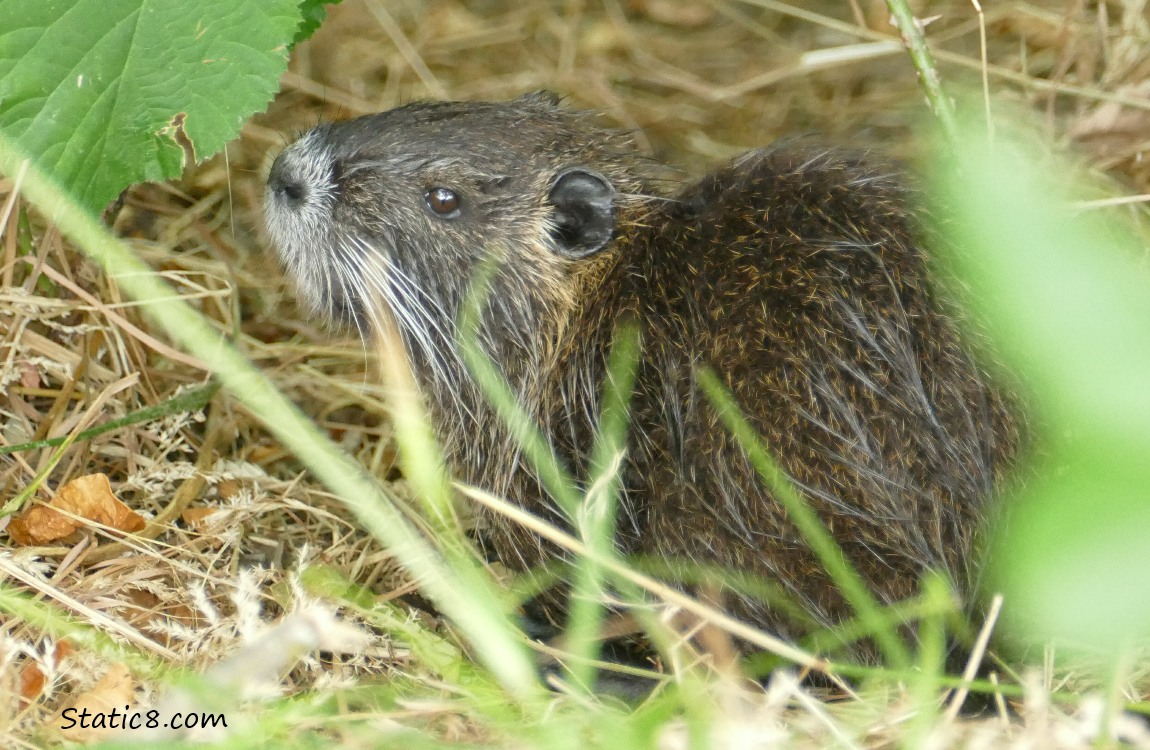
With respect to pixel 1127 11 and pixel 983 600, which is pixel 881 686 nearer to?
pixel 983 600

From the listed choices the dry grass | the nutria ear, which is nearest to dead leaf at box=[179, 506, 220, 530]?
the dry grass

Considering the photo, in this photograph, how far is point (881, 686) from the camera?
2.50m

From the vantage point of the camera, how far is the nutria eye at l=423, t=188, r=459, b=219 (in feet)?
9.73

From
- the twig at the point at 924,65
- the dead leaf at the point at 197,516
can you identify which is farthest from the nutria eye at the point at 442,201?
the twig at the point at 924,65

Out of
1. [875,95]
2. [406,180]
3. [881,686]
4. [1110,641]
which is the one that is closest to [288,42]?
[406,180]

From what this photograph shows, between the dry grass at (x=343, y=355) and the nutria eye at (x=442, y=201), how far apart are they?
1.80 feet

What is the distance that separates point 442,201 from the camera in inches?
117

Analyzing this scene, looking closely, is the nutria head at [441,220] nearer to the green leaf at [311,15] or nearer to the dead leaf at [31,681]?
the green leaf at [311,15]

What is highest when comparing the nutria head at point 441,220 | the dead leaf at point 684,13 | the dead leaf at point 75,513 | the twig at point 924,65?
the dead leaf at point 684,13

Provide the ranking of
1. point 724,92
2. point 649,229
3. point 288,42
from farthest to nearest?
point 724,92, point 649,229, point 288,42

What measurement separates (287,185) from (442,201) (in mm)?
428

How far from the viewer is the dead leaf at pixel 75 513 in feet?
9.40

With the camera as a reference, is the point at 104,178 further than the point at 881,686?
Yes

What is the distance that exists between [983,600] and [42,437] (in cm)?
248
